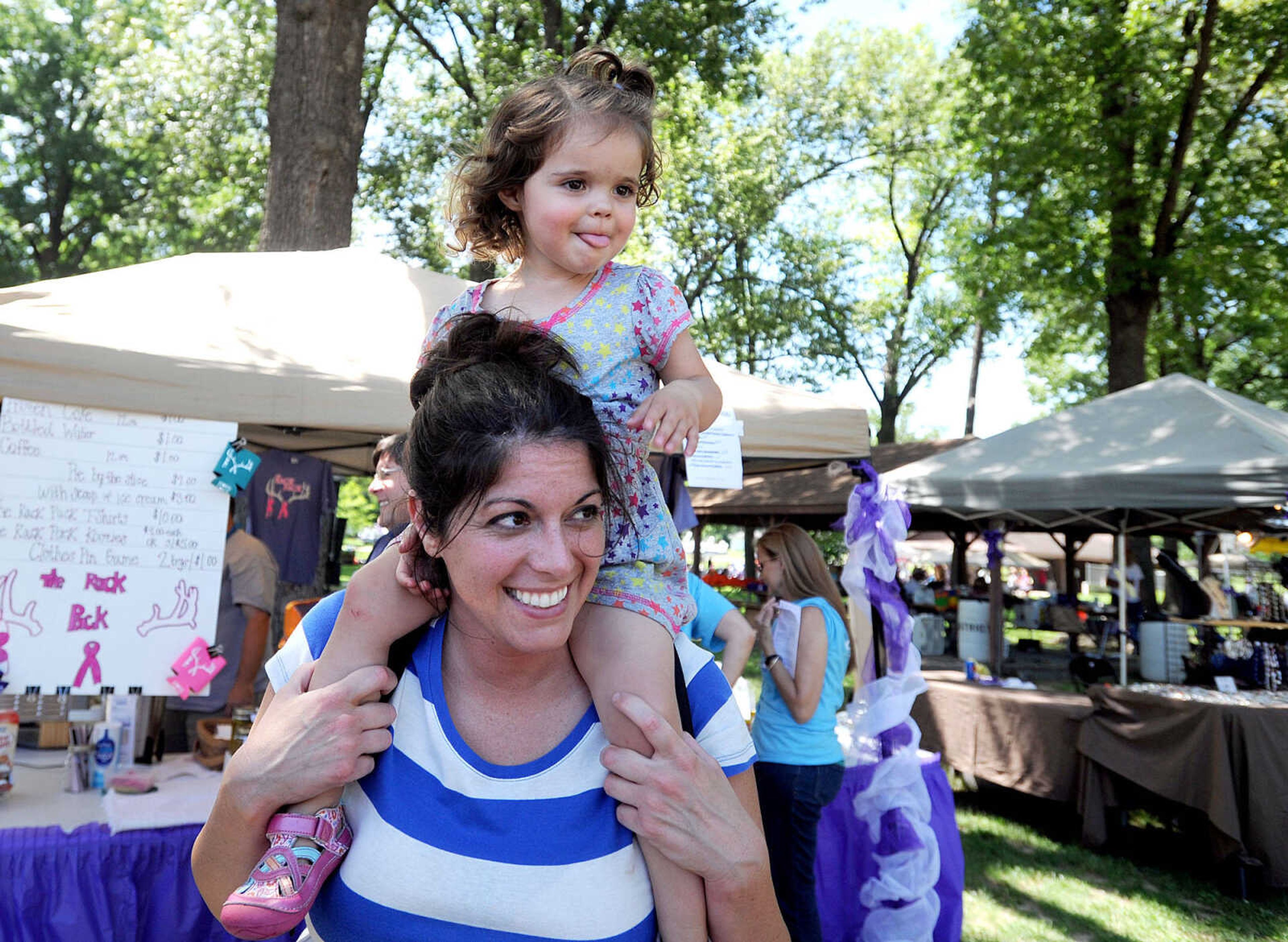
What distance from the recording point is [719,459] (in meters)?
3.89

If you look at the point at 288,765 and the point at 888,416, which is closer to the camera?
the point at 288,765

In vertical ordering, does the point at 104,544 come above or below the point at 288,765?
above

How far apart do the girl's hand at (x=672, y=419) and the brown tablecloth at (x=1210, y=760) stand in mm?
5614

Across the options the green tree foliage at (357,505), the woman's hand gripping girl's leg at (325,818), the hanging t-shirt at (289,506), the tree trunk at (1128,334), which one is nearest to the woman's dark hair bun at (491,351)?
the woman's hand gripping girl's leg at (325,818)

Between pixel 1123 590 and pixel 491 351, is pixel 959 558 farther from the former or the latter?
pixel 491 351

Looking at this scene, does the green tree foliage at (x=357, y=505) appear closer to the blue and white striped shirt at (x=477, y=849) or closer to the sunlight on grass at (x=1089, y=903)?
the sunlight on grass at (x=1089, y=903)

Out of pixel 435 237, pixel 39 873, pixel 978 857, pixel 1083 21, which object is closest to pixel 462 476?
pixel 39 873

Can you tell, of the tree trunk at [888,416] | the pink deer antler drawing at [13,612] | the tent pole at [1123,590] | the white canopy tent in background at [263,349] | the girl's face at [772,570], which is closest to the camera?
the pink deer antler drawing at [13,612]

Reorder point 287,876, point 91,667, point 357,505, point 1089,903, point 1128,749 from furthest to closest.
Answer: point 357,505, point 1128,749, point 1089,903, point 91,667, point 287,876

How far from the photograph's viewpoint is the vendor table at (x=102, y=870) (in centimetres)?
300

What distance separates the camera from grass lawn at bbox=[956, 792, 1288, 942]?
4988mm

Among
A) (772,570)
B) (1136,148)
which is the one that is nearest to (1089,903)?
(772,570)

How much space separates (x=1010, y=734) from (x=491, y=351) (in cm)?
646

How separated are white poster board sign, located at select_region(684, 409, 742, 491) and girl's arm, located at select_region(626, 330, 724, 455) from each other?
191cm
